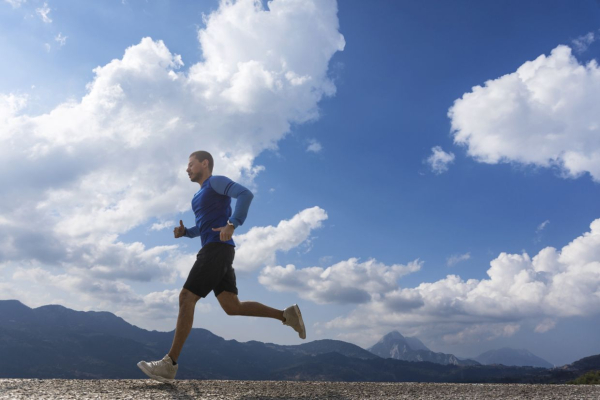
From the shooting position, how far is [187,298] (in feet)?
18.7

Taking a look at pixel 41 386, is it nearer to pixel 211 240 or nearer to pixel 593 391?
pixel 211 240

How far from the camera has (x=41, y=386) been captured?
511 cm

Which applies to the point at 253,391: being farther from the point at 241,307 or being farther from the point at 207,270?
the point at 207,270

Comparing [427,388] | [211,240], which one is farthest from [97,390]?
[427,388]

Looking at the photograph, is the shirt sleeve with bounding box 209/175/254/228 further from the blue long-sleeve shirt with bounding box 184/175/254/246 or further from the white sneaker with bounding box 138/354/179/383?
the white sneaker with bounding box 138/354/179/383

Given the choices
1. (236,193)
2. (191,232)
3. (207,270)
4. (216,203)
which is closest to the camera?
(207,270)

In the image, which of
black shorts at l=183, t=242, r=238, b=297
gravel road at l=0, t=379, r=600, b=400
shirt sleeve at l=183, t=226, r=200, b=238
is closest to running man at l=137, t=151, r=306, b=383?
black shorts at l=183, t=242, r=238, b=297

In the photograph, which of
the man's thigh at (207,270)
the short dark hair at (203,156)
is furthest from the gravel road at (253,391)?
the short dark hair at (203,156)

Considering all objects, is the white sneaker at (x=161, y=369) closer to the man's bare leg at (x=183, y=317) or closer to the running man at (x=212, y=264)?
the running man at (x=212, y=264)

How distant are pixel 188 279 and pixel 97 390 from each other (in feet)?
5.44

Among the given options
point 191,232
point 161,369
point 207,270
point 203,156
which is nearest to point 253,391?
point 161,369

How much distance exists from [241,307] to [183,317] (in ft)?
3.07

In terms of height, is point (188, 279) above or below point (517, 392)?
above

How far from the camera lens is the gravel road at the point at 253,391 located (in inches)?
183
